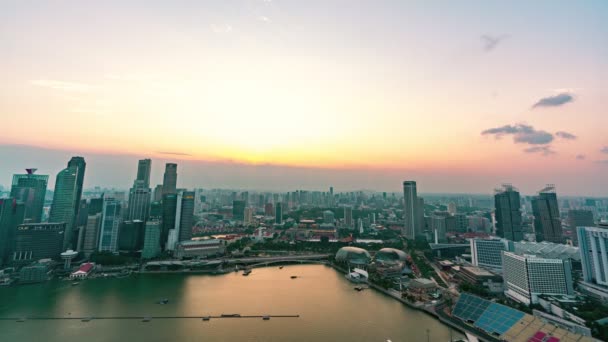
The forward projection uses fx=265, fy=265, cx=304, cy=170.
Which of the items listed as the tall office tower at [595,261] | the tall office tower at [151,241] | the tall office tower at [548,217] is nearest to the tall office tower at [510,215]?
the tall office tower at [548,217]

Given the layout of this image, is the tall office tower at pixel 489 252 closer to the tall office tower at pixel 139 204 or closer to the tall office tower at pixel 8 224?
the tall office tower at pixel 139 204

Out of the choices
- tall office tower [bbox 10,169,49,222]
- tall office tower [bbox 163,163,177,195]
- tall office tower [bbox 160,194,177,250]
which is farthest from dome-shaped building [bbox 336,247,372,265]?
tall office tower [bbox 10,169,49,222]

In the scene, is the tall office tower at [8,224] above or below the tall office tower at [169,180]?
below

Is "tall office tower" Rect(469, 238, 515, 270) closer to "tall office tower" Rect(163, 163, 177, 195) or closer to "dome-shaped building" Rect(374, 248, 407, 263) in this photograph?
"dome-shaped building" Rect(374, 248, 407, 263)

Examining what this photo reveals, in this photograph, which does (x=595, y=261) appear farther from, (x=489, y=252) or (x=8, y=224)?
(x=8, y=224)

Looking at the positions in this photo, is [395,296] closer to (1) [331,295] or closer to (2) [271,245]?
(1) [331,295]

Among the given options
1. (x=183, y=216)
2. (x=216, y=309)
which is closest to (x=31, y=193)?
(x=183, y=216)

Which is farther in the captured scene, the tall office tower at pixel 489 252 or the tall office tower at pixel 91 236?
the tall office tower at pixel 91 236
